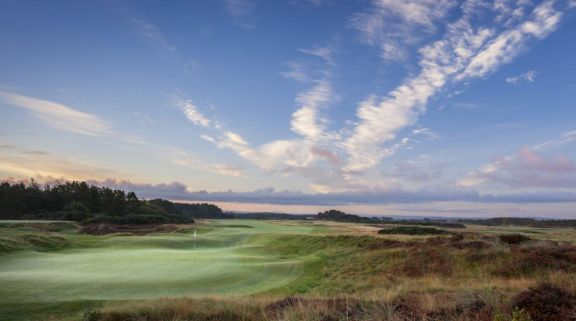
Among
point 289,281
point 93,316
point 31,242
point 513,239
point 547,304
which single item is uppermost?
point 513,239

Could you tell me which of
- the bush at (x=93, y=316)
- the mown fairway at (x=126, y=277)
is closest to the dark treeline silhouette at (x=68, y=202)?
the mown fairway at (x=126, y=277)

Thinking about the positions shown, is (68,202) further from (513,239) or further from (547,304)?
(547,304)

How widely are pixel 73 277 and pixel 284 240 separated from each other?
28.1 meters

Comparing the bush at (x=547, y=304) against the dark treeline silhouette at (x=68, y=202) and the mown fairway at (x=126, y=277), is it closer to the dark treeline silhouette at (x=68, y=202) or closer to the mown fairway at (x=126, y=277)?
the mown fairway at (x=126, y=277)

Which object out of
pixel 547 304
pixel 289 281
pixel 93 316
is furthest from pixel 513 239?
pixel 93 316

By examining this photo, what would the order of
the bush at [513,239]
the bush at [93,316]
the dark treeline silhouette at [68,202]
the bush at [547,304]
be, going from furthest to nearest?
the dark treeline silhouette at [68,202] → the bush at [513,239] → the bush at [93,316] → the bush at [547,304]

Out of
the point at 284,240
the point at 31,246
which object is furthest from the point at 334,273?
the point at 31,246

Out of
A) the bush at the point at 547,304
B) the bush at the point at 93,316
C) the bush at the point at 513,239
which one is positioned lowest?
the bush at the point at 93,316

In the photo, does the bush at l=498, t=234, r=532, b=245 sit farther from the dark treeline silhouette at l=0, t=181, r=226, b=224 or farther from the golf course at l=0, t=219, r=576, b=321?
the dark treeline silhouette at l=0, t=181, r=226, b=224

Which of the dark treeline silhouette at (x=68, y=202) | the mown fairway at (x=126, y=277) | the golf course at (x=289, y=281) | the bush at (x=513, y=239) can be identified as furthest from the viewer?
the dark treeline silhouette at (x=68, y=202)

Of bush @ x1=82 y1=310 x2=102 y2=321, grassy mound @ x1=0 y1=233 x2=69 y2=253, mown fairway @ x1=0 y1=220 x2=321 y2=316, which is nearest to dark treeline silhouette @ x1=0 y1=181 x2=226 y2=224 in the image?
grassy mound @ x1=0 y1=233 x2=69 y2=253

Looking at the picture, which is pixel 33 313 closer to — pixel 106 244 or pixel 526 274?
pixel 526 274

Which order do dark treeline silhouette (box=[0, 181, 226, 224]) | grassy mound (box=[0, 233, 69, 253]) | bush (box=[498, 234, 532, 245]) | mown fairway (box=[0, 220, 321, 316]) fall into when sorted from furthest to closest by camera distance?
dark treeline silhouette (box=[0, 181, 226, 224]) → grassy mound (box=[0, 233, 69, 253]) → bush (box=[498, 234, 532, 245]) → mown fairway (box=[0, 220, 321, 316])

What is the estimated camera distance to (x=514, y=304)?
10.7 m
